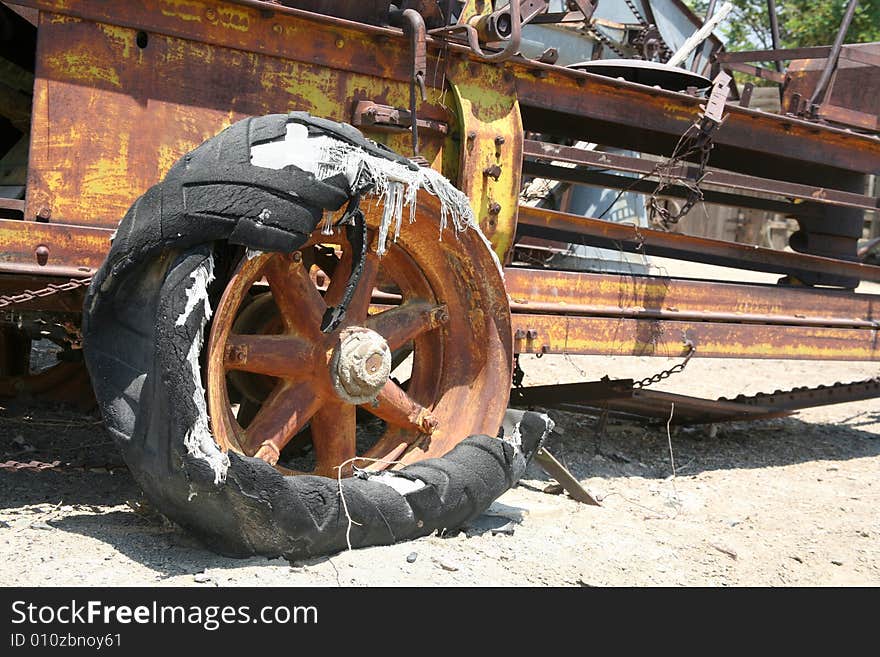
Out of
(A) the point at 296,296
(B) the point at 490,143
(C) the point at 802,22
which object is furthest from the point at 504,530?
(C) the point at 802,22

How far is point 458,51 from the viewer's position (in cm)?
357

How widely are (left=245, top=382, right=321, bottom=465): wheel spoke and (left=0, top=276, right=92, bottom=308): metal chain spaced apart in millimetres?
620

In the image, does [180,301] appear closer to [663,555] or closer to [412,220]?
[412,220]

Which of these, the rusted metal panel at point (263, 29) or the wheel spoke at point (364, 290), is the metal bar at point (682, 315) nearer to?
the wheel spoke at point (364, 290)

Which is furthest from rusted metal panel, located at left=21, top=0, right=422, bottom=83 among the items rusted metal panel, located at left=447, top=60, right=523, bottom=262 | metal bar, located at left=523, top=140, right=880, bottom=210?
metal bar, located at left=523, top=140, right=880, bottom=210

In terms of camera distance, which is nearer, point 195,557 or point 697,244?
point 195,557

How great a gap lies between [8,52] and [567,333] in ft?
7.61

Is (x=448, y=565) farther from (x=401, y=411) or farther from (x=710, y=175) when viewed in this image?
(x=710, y=175)

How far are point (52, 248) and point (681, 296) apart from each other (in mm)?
2568

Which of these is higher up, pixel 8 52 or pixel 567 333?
pixel 8 52

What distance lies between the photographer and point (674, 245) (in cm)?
473

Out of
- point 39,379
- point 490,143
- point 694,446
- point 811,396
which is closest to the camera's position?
point 490,143

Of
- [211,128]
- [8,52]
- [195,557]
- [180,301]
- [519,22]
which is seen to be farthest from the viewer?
[8,52]

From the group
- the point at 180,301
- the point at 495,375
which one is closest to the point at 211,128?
the point at 180,301
